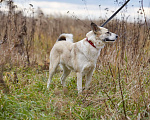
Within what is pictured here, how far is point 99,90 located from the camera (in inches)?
155

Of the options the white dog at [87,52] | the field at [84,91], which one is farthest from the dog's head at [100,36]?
the field at [84,91]

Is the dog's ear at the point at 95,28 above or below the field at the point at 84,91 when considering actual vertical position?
above

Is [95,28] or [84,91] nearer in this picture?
[84,91]

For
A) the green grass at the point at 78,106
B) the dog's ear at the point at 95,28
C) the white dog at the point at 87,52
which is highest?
the dog's ear at the point at 95,28

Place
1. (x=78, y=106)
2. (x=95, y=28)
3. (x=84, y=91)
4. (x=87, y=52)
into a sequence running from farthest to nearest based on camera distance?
(x=87, y=52), (x=95, y=28), (x=84, y=91), (x=78, y=106)

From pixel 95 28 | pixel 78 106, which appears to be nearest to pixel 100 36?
pixel 95 28

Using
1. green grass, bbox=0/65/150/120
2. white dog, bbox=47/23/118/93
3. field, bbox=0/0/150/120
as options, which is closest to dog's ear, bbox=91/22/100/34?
white dog, bbox=47/23/118/93

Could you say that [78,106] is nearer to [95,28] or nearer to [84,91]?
[84,91]

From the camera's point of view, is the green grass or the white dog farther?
the white dog

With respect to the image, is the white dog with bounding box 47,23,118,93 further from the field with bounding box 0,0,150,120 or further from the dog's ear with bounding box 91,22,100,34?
the field with bounding box 0,0,150,120

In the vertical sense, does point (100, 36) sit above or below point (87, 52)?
above

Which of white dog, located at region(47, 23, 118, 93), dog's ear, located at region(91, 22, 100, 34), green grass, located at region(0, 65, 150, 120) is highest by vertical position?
dog's ear, located at region(91, 22, 100, 34)

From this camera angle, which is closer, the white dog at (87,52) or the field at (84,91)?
the field at (84,91)

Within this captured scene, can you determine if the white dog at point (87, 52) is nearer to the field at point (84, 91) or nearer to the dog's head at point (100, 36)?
the dog's head at point (100, 36)
